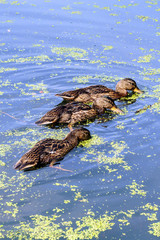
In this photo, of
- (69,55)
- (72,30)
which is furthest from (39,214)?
(72,30)

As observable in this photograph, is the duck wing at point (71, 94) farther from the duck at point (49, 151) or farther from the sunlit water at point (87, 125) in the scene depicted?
the duck at point (49, 151)

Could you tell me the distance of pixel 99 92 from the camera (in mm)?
7848

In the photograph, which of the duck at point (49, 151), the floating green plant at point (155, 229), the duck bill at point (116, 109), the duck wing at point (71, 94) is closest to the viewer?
the floating green plant at point (155, 229)

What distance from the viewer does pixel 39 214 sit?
4594mm

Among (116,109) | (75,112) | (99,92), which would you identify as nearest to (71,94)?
(99,92)

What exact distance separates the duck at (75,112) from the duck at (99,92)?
0.29 metres

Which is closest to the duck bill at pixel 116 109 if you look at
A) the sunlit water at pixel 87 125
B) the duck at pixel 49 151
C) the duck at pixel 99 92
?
the sunlit water at pixel 87 125

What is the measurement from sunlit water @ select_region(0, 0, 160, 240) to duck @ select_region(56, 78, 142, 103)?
0.24m

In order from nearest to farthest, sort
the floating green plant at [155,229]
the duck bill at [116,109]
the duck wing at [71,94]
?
1. the floating green plant at [155,229]
2. the duck bill at [116,109]
3. the duck wing at [71,94]

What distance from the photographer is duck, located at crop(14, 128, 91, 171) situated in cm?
543

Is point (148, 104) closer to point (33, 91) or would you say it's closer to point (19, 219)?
point (33, 91)

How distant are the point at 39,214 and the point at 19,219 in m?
0.24

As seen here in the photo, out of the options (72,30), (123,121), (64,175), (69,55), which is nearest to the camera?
(64,175)

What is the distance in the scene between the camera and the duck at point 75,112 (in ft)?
22.1
